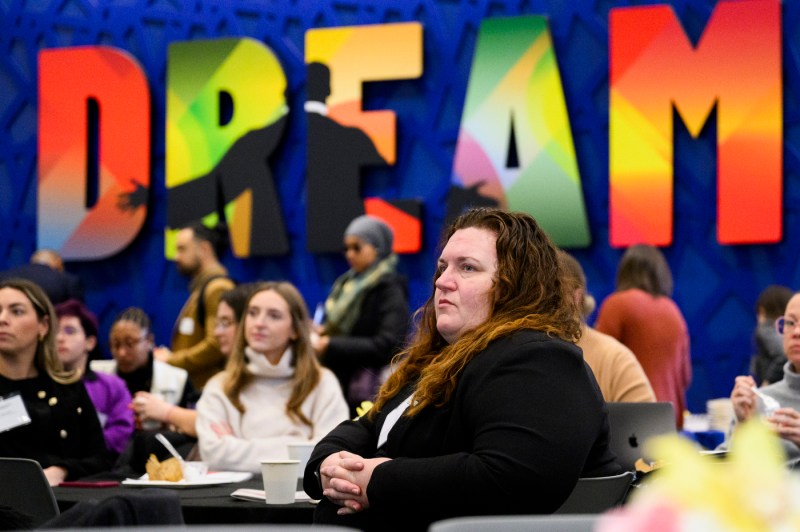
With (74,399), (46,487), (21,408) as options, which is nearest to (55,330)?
(74,399)

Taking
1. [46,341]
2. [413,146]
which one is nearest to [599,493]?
[46,341]

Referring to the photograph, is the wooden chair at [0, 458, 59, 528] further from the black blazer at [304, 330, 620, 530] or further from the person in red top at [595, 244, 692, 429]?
the person in red top at [595, 244, 692, 429]

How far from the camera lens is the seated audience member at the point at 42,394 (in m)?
3.65

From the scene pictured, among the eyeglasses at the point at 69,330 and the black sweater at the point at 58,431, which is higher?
the eyeglasses at the point at 69,330

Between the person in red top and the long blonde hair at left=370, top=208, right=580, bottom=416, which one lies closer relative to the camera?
the long blonde hair at left=370, top=208, right=580, bottom=416

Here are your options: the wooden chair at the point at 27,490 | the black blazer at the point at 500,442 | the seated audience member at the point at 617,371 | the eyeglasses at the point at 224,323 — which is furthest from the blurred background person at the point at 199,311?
the black blazer at the point at 500,442

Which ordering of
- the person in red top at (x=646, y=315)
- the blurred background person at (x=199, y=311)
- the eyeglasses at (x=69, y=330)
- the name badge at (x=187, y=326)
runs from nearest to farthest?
1. the person in red top at (x=646, y=315)
2. the eyeglasses at (x=69, y=330)
3. the blurred background person at (x=199, y=311)
4. the name badge at (x=187, y=326)

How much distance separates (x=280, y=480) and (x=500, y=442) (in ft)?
2.76

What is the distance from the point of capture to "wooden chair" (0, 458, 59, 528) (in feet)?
8.60

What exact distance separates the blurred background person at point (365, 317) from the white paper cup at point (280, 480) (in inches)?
79.4

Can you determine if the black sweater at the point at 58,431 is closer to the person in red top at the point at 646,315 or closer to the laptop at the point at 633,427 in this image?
the laptop at the point at 633,427

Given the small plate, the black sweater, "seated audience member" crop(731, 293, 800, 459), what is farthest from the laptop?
the black sweater

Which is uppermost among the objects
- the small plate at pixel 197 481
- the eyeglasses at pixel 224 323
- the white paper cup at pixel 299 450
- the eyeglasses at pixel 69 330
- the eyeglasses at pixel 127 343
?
the eyeglasses at pixel 224 323

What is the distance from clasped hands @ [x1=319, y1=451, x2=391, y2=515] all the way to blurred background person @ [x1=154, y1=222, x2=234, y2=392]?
10.0 feet
